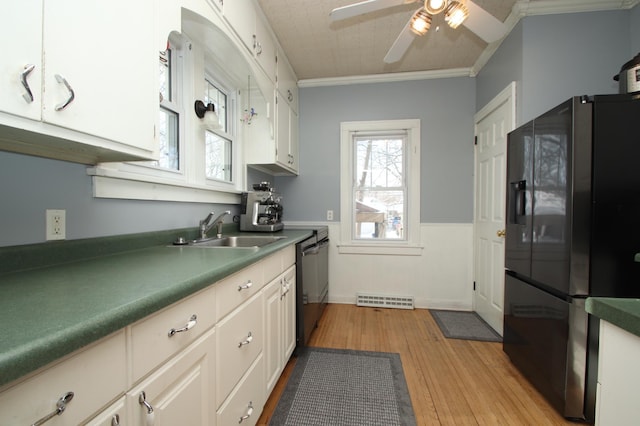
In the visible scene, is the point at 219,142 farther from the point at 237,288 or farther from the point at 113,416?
the point at 113,416

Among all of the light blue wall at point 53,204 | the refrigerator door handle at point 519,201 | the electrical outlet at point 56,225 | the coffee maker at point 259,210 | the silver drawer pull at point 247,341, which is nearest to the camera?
the light blue wall at point 53,204

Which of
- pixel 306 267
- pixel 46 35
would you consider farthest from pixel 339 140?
pixel 46 35

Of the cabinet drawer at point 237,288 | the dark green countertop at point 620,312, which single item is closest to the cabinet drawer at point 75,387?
the cabinet drawer at point 237,288

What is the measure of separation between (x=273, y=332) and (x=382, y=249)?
6.24ft

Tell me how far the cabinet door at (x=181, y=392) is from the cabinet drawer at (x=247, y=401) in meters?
0.11

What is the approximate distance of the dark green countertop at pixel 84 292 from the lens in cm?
43

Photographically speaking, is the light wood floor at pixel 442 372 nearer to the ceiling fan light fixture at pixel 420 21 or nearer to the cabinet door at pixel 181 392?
the cabinet door at pixel 181 392

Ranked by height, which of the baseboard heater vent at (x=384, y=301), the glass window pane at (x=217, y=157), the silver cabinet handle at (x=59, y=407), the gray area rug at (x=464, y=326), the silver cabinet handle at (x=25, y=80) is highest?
the glass window pane at (x=217, y=157)

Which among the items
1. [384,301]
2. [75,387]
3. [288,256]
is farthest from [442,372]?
[75,387]

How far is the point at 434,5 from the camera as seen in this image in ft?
4.87

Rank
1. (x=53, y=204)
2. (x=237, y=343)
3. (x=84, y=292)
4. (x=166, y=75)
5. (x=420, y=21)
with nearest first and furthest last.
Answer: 1. (x=84, y=292)
2. (x=53, y=204)
3. (x=237, y=343)
4. (x=420, y=21)
5. (x=166, y=75)

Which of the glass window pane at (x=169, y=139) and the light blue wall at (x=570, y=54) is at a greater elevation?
the light blue wall at (x=570, y=54)

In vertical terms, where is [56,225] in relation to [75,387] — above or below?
above

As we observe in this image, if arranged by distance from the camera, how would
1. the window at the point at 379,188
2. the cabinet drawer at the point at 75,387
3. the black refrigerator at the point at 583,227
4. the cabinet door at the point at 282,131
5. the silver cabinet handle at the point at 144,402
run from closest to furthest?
1. the cabinet drawer at the point at 75,387
2. the silver cabinet handle at the point at 144,402
3. the black refrigerator at the point at 583,227
4. the cabinet door at the point at 282,131
5. the window at the point at 379,188
